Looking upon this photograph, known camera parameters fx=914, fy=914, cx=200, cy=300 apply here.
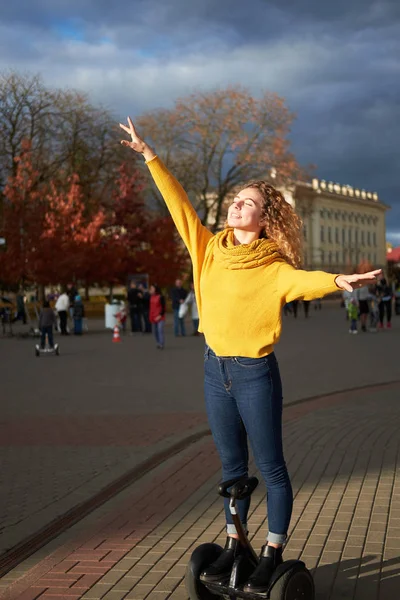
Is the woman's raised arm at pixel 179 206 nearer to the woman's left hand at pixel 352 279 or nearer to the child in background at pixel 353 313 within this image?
the woman's left hand at pixel 352 279

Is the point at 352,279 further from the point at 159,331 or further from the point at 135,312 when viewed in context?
the point at 135,312

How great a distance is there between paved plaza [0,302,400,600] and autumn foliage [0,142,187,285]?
80.3ft

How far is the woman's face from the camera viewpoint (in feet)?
13.2

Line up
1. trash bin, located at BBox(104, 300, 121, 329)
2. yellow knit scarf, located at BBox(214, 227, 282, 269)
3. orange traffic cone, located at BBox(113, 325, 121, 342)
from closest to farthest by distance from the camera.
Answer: yellow knit scarf, located at BBox(214, 227, 282, 269), orange traffic cone, located at BBox(113, 325, 121, 342), trash bin, located at BBox(104, 300, 121, 329)

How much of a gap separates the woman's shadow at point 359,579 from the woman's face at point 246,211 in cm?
173

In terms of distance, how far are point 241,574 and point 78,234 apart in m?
42.1

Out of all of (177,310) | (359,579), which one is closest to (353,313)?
(177,310)

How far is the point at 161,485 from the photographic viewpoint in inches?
269

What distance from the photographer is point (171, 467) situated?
297 inches

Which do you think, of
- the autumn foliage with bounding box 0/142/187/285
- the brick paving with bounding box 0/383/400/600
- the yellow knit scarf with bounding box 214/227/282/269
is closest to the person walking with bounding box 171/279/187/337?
the autumn foliage with bounding box 0/142/187/285

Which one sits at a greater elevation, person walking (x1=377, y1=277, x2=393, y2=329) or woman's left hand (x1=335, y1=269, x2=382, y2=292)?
person walking (x1=377, y1=277, x2=393, y2=329)

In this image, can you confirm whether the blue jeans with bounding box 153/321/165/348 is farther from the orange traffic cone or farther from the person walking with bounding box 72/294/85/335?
the person walking with bounding box 72/294/85/335

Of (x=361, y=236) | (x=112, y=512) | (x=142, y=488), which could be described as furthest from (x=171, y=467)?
(x=361, y=236)

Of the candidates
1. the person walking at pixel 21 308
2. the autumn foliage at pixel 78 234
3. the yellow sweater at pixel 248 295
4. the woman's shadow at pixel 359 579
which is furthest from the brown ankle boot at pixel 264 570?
the person walking at pixel 21 308
